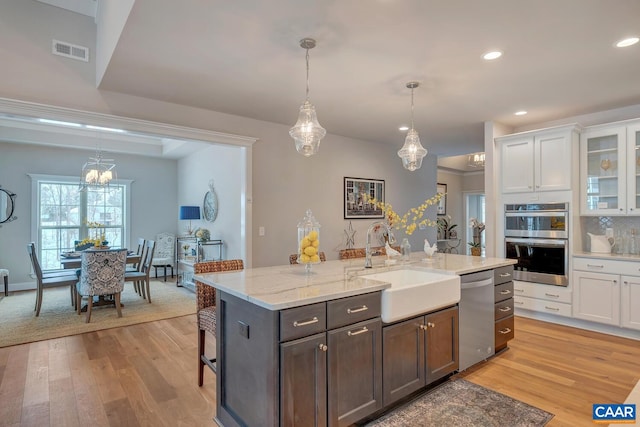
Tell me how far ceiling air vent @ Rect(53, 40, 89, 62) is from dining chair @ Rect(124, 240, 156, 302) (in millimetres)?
2951

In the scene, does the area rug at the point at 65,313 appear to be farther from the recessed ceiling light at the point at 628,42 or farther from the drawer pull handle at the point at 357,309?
the recessed ceiling light at the point at 628,42

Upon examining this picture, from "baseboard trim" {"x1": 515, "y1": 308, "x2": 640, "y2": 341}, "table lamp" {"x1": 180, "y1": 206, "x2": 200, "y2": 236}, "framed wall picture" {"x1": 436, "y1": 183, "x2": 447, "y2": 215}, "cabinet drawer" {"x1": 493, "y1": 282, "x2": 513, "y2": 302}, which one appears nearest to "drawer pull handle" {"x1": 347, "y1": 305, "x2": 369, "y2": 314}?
"cabinet drawer" {"x1": 493, "y1": 282, "x2": 513, "y2": 302}

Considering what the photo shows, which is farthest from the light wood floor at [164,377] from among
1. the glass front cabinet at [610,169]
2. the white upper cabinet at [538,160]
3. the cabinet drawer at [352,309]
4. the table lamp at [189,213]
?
the table lamp at [189,213]

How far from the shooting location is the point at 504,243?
4602mm

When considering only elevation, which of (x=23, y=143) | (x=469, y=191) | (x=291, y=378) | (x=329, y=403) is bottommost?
(x=329, y=403)

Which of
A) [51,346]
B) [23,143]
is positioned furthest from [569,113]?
[23,143]

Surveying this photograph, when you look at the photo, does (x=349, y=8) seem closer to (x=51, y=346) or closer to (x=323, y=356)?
(x=323, y=356)

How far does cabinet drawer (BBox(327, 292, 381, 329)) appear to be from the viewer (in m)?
1.94

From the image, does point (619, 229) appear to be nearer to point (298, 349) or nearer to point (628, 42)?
point (628, 42)

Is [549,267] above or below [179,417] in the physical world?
above

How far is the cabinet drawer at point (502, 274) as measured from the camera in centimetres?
323

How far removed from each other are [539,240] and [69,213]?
328 inches

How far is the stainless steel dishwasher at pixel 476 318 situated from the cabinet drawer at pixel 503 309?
0.42 feet

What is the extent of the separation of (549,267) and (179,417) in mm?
4349
